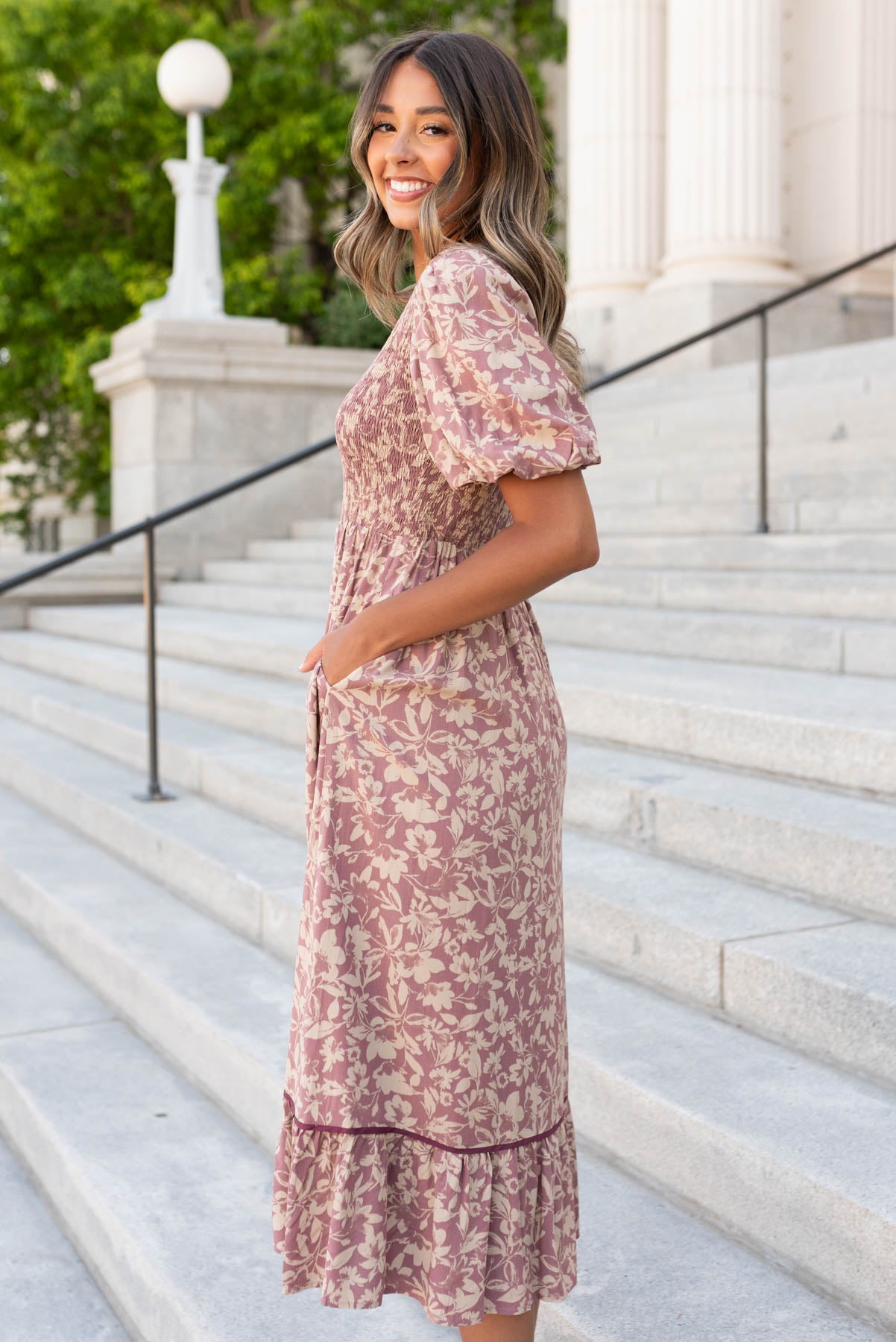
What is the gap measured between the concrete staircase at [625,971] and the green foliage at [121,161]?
30.9 feet

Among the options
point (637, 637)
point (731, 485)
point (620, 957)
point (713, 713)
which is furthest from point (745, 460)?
point (620, 957)

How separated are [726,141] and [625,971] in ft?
29.9

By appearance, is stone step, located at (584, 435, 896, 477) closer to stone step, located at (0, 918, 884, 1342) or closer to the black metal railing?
the black metal railing

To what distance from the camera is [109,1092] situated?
12.3ft

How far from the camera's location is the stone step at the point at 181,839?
438cm

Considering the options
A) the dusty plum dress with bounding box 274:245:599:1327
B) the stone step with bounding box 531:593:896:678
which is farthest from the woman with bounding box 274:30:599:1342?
the stone step with bounding box 531:593:896:678

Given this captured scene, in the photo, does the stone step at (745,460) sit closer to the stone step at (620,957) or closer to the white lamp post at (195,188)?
the stone step at (620,957)

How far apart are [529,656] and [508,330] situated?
436 mm

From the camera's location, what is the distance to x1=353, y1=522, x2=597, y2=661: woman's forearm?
1724mm

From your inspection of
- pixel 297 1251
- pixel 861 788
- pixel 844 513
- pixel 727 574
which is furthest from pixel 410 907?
pixel 844 513

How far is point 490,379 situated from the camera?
170 cm

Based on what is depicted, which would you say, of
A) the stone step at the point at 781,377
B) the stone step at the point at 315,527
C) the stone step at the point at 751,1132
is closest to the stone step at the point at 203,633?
the stone step at the point at 315,527

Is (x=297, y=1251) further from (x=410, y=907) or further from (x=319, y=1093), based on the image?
(x=410, y=907)

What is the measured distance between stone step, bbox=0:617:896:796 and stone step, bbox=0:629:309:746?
13 millimetres
